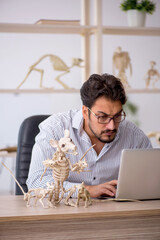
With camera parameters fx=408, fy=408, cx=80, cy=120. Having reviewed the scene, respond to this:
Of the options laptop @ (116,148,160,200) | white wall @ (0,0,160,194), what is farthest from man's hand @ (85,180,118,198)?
white wall @ (0,0,160,194)

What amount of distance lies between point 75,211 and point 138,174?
32 centimetres

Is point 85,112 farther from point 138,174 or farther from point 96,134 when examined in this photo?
point 138,174

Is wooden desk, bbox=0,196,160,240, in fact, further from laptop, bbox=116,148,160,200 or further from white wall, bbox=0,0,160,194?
white wall, bbox=0,0,160,194

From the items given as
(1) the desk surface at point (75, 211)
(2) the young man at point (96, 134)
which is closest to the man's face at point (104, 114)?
(2) the young man at point (96, 134)

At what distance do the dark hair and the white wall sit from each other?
2366 mm

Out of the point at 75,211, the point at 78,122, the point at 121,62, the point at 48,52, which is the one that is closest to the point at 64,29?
the point at 121,62

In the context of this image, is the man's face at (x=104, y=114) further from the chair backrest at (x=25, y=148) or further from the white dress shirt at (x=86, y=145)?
the chair backrest at (x=25, y=148)

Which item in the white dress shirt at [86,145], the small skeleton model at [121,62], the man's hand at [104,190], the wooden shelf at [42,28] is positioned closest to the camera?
the man's hand at [104,190]

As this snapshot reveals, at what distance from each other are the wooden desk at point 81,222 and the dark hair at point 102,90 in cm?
60

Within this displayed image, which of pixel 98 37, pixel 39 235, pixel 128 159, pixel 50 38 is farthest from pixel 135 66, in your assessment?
pixel 39 235

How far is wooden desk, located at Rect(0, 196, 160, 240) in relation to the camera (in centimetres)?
123

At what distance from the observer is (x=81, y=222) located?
50.7 inches

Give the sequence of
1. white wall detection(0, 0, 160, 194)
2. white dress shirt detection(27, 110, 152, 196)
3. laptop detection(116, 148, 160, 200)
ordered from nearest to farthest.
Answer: laptop detection(116, 148, 160, 200)
white dress shirt detection(27, 110, 152, 196)
white wall detection(0, 0, 160, 194)

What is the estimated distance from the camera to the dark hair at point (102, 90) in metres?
1.85
